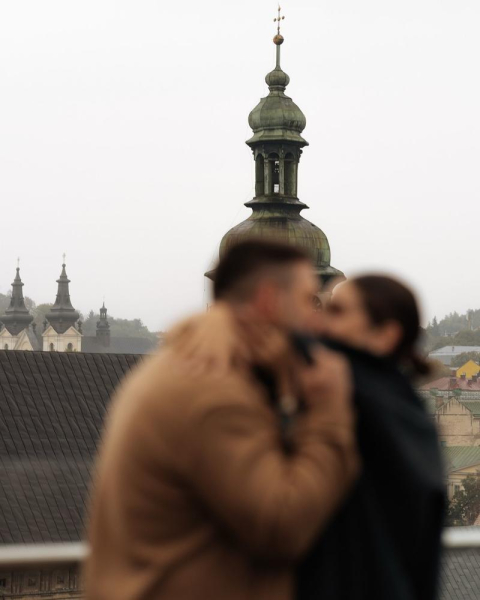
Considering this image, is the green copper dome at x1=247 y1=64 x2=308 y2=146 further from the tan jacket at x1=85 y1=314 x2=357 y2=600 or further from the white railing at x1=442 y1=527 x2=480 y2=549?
the tan jacket at x1=85 y1=314 x2=357 y2=600

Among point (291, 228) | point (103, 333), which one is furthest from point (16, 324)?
point (291, 228)

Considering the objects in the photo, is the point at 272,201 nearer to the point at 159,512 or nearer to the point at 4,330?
the point at 159,512

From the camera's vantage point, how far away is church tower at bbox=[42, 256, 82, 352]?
144 meters

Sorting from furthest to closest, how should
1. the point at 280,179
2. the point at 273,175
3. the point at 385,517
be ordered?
the point at 273,175 → the point at 280,179 → the point at 385,517

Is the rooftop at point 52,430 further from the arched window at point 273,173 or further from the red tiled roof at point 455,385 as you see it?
the red tiled roof at point 455,385

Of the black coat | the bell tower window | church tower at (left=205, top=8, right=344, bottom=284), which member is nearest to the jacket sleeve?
the black coat

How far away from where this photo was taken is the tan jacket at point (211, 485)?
2.66 m

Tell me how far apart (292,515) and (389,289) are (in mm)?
613

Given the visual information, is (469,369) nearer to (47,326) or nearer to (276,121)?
Answer: (47,326)

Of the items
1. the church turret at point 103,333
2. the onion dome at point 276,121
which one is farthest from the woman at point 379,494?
the church turret at point 103,333

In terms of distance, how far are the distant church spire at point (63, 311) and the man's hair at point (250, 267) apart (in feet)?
465

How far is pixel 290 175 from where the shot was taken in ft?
173

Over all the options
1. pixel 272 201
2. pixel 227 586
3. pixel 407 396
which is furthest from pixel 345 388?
pixel 272 201

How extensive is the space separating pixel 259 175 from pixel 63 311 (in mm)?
93832
